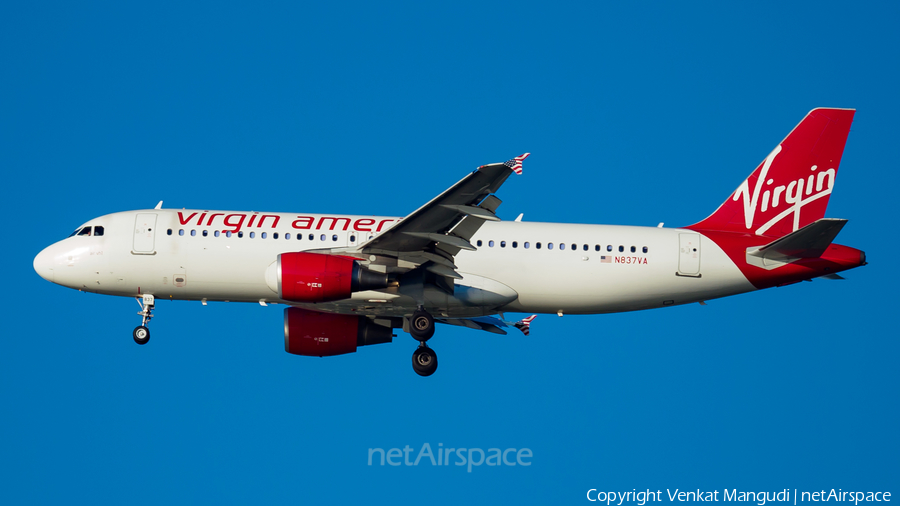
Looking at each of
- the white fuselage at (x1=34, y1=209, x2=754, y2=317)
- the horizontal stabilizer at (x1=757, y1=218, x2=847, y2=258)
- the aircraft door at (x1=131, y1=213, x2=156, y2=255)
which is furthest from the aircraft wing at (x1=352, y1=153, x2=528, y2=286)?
the horizontal stabilizer at (x1=757, y1=218, x2=847, y2=258)

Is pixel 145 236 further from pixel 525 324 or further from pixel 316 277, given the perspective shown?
pixel 525 324

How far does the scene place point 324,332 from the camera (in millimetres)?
30578

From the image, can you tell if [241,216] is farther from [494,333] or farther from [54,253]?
[494,333]

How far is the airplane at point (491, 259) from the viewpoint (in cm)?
2844

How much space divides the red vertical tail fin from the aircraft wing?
904 cm

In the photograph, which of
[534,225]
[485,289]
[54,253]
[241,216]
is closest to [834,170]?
[534,225]

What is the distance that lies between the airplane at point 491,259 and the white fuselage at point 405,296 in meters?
0.04

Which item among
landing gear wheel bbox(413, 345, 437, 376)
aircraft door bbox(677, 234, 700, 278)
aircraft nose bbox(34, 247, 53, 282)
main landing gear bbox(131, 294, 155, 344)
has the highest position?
aircraft door bbox(677, 234, 700, 278)

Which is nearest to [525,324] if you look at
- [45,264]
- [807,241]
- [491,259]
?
[491,259]

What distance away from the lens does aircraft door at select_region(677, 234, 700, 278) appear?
2930cm

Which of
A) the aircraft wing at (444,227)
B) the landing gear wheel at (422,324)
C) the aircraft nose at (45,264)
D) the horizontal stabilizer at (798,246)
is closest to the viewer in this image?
the aircraft wing at (444,227)

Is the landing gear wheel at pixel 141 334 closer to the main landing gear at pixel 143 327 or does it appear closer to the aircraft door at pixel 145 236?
the main landing gear at pixel 143 327

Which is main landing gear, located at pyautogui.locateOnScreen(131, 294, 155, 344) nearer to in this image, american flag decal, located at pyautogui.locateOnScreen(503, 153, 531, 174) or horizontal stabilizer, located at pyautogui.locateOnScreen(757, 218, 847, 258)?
american flag decal, located at pyautogui.locateOnScreen(503, 153, 531, 174)

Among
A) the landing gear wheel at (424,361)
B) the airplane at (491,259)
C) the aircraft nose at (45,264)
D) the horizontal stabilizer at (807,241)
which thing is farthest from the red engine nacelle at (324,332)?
the horizontal stabilizer at (807,241)
